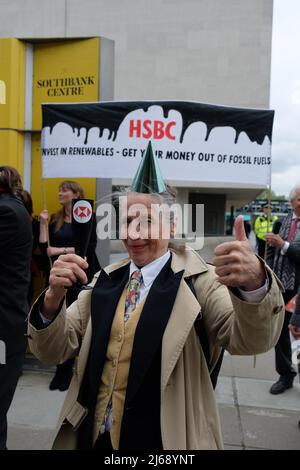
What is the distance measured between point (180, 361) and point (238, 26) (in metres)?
23.8

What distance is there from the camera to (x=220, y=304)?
5.27 feet

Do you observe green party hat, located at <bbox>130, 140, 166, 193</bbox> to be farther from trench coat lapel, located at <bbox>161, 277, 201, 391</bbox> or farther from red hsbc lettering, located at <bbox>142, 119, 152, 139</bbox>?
red hsbc lettering, located at <bbox>142, 119, 152, 139</bbox>

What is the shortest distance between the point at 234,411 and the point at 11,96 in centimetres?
386

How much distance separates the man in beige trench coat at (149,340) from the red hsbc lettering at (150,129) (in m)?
2.30

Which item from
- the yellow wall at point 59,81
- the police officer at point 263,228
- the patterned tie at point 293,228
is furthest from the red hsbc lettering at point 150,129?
the patterned tie at point 293,228

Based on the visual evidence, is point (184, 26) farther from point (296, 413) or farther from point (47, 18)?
point (296, 413)

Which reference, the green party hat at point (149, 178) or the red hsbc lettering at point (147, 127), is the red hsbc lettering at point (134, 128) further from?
the green party hat at point (149, 178)

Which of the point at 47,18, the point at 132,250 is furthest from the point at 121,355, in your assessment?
the point at 47,18

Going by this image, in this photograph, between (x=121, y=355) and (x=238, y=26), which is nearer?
(x=121, y=355)

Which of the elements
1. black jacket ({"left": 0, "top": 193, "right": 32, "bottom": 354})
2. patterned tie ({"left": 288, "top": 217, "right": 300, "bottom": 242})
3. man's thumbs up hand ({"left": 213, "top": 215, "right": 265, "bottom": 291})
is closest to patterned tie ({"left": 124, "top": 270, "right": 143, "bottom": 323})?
man's thumbs up hand ({"left": 213, "top": 215, "right": 265, "bottom": 291})

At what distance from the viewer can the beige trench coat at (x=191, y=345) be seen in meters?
1.40

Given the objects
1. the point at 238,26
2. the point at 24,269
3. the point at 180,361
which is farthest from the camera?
the point at 238,26

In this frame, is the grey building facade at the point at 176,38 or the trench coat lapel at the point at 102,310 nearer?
the trench coat lapel at the point at 102,310

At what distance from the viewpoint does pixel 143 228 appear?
1.72m
